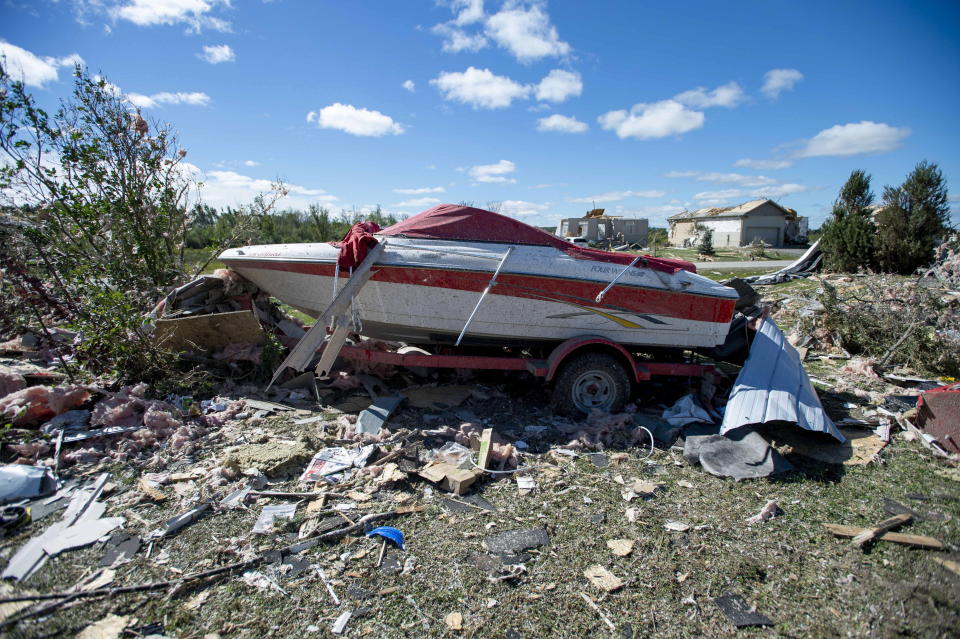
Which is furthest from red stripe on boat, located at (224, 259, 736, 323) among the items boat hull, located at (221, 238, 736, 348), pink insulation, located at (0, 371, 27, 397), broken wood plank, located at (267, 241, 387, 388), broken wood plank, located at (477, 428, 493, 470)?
pink insulation, located at (0, 371, 27, 397)

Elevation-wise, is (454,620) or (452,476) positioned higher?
(452,476)

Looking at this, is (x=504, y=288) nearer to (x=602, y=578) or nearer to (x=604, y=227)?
(x=602, y=578)

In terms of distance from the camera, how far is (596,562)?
2598mm

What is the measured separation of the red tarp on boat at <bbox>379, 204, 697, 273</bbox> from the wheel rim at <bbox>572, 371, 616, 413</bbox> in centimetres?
118

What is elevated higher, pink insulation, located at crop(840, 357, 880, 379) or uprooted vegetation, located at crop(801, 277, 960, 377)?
uprooted vegetation, located at crop(801, 277, 960, 377)

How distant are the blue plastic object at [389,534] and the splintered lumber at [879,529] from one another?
2740 millimetres

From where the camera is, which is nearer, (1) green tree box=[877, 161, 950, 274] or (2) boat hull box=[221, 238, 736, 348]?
(2) boat hull box=[221, 238, 736, 348]

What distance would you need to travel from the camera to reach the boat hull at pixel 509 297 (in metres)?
4.30

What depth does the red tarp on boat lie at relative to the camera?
4438mm

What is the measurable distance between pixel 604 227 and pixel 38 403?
40463 millimetres

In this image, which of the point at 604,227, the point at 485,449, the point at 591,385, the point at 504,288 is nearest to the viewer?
the point at 485,449

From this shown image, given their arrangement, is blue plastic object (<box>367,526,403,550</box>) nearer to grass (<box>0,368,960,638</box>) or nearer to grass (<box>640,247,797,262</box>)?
grass (<box>0,368,960,638</box>)

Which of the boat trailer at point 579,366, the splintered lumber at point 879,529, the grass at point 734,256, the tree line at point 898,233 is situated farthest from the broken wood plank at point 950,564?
the grass at point 734,256

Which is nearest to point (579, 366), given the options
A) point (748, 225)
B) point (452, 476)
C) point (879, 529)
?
point (452, 476)
